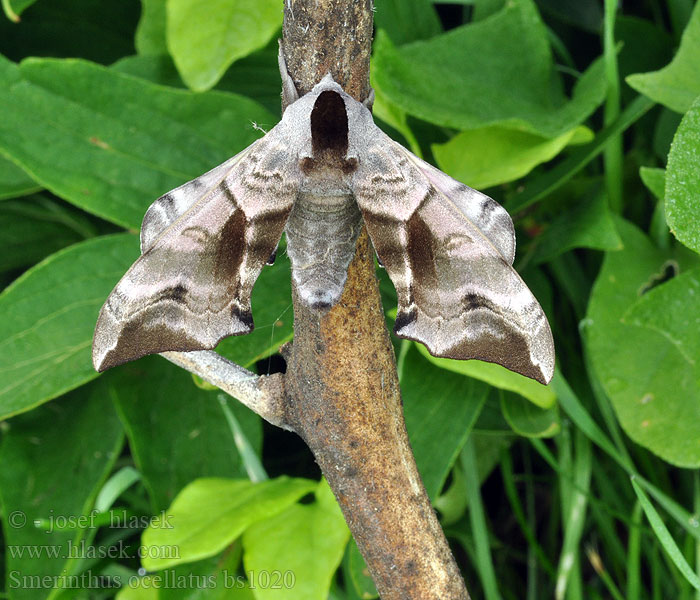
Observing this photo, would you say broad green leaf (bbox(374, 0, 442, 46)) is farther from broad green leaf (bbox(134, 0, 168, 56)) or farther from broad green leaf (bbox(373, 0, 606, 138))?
broad green leaf (bbox(134, 0, 168, 56))

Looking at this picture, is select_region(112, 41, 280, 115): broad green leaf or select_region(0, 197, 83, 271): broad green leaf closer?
select_region(112, 41, 280, 115): broad green leaf

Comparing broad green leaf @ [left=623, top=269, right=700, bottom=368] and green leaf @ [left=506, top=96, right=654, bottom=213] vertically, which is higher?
green leaf @ [left=506, top=96, right=654, bottom=213]

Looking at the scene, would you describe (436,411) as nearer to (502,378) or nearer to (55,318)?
(502,378)

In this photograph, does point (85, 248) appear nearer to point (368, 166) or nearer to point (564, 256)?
point (368, 166)

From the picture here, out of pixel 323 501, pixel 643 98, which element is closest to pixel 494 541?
pixel 323 501

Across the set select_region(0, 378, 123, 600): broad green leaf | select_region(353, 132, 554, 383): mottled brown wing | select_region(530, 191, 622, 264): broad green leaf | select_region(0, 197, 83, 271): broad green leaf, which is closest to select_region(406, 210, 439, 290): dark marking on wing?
select_region(353, 132, 554, 383): mottled brown wing

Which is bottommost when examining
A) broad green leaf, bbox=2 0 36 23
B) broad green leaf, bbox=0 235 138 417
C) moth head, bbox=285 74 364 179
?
broad green leaf, bbox=0 235 138 417

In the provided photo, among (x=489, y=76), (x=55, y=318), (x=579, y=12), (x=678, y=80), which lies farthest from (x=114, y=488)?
(x=579, y=12)

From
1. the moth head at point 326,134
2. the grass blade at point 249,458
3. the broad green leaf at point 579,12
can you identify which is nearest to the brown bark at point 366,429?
the moth head at point 326,134
